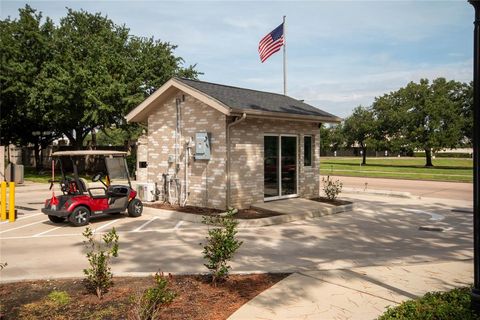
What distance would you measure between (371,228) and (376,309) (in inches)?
228

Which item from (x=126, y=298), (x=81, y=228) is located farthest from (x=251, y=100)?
(x=126, y=298)

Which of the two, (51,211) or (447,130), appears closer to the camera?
(51,211)

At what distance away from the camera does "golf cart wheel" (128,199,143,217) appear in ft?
38.5

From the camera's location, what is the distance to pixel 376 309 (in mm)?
4887

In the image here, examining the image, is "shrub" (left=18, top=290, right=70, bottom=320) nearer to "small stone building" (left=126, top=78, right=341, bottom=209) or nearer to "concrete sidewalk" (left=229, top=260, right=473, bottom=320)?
"concrete sidewalk" (left=229, top=260, right=473, bottom=320)

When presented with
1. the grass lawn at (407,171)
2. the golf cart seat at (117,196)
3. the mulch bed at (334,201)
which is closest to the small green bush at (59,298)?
the golf cart seat at (117,196)

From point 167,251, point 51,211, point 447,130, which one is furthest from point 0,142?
point 447,130

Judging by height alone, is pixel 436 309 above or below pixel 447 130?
below

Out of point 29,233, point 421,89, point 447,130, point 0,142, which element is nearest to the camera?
point 29,233

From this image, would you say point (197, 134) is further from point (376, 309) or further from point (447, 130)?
point (447, 130)

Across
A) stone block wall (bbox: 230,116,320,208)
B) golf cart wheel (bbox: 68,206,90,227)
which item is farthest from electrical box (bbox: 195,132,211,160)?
golf cart wheel (bbox: 68,206,90,227)

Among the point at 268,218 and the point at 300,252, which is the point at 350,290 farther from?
the point at 268,218

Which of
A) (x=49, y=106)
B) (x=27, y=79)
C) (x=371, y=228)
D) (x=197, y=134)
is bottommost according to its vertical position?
(x=371, y=228)

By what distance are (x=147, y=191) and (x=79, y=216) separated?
393 cm
